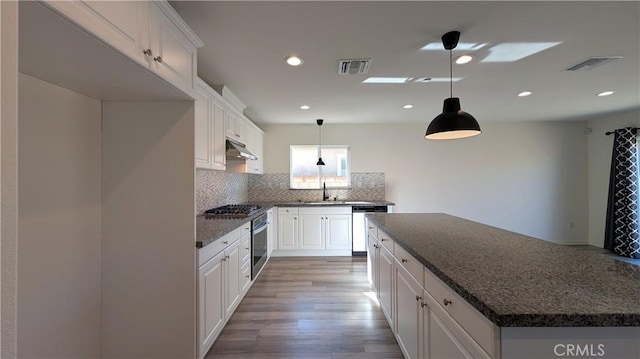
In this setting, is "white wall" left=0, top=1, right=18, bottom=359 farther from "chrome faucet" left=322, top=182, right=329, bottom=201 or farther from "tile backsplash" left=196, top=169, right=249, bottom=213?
"chrome faucet" left=322, top=182, right=329, bottom=201

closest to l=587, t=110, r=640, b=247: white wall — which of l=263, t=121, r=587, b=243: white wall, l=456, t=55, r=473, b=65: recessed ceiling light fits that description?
l=263, t=121, r=587, b=243: white wall

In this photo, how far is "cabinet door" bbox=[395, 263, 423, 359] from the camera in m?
1.44

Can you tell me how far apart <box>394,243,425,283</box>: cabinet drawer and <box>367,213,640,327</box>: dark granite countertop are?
8cm

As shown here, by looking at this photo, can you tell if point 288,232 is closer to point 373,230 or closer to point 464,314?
point 373,230

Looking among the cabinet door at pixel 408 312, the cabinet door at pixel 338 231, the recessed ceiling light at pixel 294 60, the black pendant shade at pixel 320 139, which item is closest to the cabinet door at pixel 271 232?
the cabinet door at pixel 338 231

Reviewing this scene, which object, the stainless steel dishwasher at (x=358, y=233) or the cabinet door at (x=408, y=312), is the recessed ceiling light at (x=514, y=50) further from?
the stainless steel dishwasher at (x=358, y=233)

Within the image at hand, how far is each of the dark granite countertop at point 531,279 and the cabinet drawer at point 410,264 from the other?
0.08m

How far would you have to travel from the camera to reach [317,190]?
5055 mm

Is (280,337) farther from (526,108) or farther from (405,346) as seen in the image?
(526,108)

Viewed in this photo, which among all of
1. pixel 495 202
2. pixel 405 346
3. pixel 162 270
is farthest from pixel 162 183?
pixel 495 202

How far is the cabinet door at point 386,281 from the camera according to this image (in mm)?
2028

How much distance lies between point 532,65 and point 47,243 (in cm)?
403

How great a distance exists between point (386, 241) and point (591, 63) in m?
2.65

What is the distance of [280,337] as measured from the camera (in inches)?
83.6
